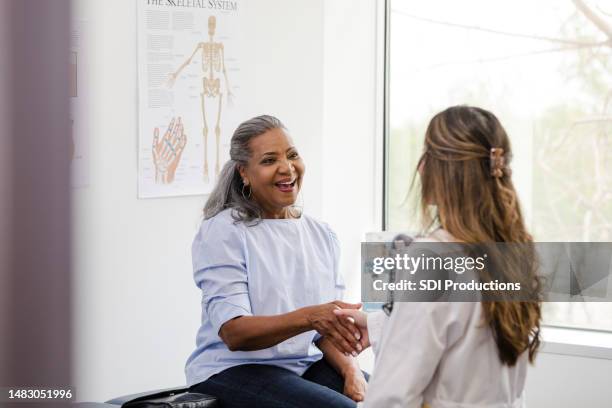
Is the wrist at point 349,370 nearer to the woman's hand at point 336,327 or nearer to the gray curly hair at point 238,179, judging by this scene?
the woman's hand at point 336,327

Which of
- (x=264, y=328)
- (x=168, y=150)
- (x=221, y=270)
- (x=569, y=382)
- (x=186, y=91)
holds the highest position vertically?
(x=186, y=91)

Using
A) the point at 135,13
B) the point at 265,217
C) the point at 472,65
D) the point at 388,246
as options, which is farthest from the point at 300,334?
the point at 472,65

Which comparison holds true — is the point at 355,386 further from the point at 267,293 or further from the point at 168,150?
the point at 168,150

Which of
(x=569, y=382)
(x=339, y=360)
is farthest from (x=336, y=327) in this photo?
(x=569, y=382)

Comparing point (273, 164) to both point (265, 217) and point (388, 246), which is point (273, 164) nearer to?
point (265, 217)

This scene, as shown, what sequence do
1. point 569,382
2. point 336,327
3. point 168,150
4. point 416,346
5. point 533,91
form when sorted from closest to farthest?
point 416,346
point 336,327
point 168,150
point 569,382
point 533,91

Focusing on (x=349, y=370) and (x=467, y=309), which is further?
(x=349, y=370)

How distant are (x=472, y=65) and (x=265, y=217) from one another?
190 cm

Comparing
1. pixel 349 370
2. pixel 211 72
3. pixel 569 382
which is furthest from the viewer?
pixel 569 382

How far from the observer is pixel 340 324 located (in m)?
2.14

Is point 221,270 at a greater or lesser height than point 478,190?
lesser

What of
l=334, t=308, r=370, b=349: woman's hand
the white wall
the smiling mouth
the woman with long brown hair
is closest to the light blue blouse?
the smiling mouth

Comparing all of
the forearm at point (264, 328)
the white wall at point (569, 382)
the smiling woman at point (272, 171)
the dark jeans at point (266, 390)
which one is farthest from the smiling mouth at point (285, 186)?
the white wall at point (569, 382)

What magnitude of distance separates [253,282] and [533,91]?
207cm
